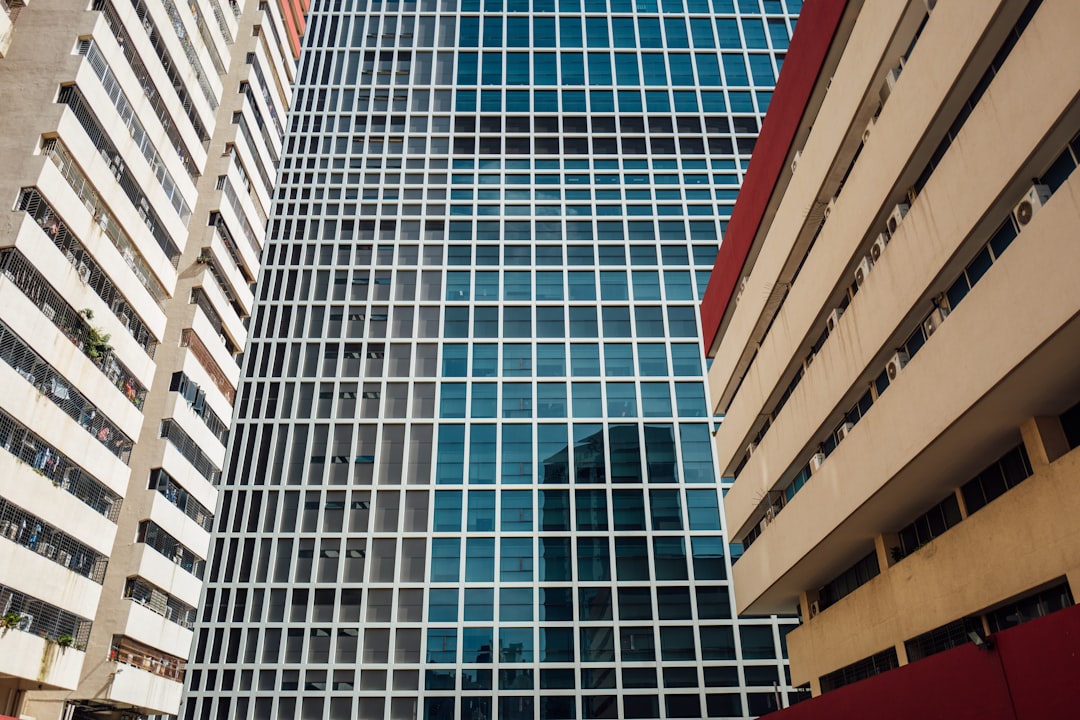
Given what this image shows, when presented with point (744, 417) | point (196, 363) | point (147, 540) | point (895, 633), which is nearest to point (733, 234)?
point (744, 417)

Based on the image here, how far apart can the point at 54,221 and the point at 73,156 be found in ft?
6.93

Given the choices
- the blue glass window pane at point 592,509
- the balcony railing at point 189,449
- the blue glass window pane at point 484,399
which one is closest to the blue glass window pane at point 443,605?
the blue glass window pane at point 592,509

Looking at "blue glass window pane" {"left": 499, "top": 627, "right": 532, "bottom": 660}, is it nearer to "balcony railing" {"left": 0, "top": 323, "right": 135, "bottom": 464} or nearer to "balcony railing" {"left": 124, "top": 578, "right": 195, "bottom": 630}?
"balcony railing" {"left": 124, "top": 578, "right": 195, "bottom": 630}

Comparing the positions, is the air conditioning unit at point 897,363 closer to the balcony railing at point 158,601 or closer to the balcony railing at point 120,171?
the balcony railing at point 120,171

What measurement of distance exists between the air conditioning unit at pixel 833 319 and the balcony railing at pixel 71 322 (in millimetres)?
21203

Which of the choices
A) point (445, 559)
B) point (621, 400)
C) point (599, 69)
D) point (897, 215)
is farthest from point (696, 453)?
point (599, 69)

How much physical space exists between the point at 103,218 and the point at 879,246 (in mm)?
22528

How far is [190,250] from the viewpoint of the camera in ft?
109

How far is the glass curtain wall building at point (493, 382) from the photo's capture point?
143ft

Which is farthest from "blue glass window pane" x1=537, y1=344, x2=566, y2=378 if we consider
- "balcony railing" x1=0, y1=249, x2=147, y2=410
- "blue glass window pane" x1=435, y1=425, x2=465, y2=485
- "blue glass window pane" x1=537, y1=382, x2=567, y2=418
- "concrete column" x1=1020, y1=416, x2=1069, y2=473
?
"concrete column" x1=1020, y1=416, x2=1069, y2=473

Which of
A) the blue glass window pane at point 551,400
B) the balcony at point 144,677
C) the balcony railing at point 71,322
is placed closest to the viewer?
the balcony railing at point 71,322

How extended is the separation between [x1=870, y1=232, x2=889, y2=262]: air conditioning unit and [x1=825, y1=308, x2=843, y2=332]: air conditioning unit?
211 centimetres

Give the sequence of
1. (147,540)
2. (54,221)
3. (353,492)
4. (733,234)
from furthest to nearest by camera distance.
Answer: (353,492)
(733,234)
(147,540)
(54,221)

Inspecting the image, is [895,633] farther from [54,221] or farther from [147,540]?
[54,221]
